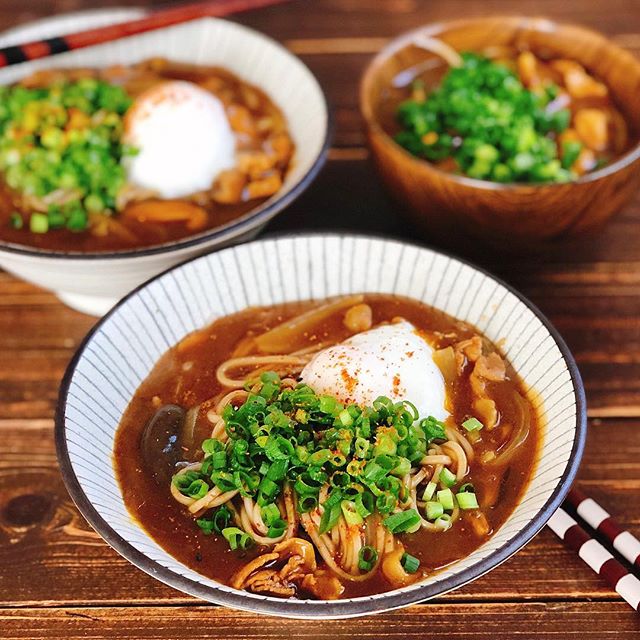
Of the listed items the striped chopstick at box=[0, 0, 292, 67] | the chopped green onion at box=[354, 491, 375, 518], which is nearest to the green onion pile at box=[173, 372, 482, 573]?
the chopped green onion at box=[354, 491, 375, 518]

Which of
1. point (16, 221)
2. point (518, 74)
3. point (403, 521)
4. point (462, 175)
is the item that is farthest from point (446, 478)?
point (518, 74)

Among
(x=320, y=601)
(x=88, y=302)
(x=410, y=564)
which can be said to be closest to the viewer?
(x=320, y=601)

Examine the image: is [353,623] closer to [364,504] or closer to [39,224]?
[364,504]

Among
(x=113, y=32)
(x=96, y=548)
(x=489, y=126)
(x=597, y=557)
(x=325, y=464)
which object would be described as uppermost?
(x=113, y=32)

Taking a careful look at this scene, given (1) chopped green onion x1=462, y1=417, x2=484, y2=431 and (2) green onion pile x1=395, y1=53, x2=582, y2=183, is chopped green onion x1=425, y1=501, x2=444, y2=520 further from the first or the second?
(2) green onion pile x1=395, y1=53, x2=582, y2=183

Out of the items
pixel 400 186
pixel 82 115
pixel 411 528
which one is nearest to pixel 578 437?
pixel 411 528

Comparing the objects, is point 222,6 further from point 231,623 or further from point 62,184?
point 231,623

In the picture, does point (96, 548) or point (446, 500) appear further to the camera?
point (96, 548)

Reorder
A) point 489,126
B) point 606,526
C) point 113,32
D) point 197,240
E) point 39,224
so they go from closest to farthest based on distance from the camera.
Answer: point 606,526
point 197,240
point 39,224
point 489,126
point 113,32
